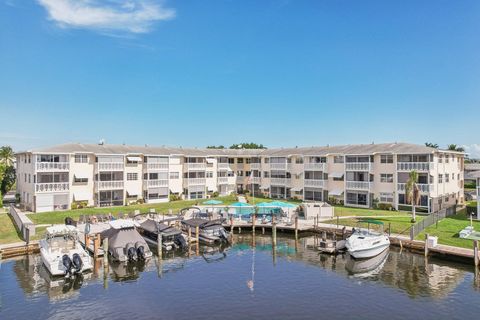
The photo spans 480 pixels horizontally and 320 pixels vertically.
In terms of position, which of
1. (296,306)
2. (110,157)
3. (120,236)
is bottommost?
(296,306)

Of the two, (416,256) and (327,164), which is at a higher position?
(327,164)

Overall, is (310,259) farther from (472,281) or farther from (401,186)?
(401,186)

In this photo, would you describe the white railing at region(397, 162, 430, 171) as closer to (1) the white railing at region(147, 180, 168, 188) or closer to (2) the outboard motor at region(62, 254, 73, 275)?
(1) the white railing at region(147, 180, 168, 188)

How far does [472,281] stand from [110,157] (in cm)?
4994

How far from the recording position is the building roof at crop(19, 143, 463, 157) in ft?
175

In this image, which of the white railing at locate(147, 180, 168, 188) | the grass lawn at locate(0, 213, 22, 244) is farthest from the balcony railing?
the white railing at locate(147, 180, 168, 188)

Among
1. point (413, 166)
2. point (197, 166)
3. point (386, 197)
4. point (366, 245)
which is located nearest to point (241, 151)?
point (197, 166)

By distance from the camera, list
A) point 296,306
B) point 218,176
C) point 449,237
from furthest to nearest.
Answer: point 218,176 < point 449,237 < point 296,306

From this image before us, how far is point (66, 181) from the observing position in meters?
53.6

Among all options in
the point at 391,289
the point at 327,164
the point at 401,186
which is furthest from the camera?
the point at 327,164

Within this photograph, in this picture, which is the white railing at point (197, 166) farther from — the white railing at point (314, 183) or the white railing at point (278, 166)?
the white railing at point (314, 183)

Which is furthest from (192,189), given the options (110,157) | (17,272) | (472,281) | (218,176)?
(472,281)

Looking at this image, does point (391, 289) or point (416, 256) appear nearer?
point (391, 289)

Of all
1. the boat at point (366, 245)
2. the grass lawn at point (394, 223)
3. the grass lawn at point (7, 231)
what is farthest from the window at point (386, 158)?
the grass lawn at point (7, 231)
